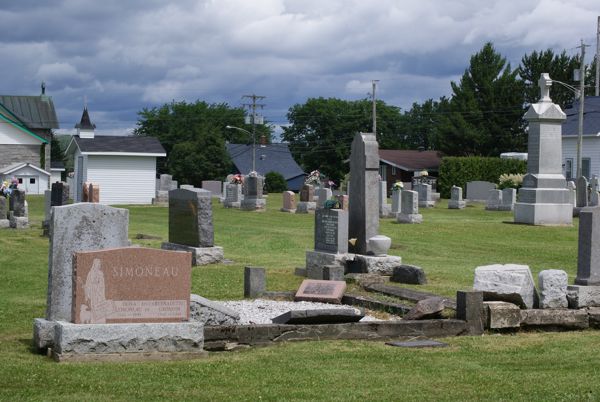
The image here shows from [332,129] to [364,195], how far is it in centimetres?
8066

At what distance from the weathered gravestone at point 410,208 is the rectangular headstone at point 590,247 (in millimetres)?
19161

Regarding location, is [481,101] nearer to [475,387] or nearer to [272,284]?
[272,284]

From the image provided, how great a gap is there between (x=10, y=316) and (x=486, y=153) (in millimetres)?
65098

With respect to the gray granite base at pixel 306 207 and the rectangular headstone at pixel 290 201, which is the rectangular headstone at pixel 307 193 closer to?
the gray granite base at pixel 306 207

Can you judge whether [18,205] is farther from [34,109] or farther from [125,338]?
[34,109]

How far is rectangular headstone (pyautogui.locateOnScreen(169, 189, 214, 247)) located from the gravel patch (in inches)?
251

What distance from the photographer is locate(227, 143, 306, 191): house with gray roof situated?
9642cm

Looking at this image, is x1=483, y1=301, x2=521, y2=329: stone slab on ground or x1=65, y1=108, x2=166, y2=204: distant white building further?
x1=65, y1=108, x2=166, y2=204: distant white building

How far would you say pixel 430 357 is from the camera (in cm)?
1015

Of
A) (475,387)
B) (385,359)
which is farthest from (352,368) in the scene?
(475,387)

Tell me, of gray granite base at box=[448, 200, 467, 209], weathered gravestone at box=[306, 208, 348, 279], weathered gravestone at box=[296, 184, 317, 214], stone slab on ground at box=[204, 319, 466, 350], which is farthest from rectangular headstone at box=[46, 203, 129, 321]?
gray granite base at box=[448, 200, 467, 209]

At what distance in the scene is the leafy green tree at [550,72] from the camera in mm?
75312

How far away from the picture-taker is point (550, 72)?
76.1 metres

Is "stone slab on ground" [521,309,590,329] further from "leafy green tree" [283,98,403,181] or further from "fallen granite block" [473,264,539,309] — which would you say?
"leafy green tree" [283,98,403,181]
